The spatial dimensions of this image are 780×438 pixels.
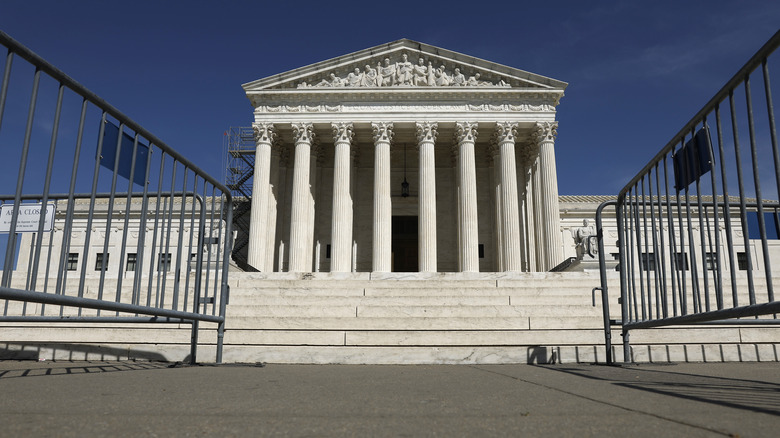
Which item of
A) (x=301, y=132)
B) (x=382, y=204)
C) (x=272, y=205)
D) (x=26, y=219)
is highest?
(x=301, y=132)

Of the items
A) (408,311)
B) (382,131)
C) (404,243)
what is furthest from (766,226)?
(404,243)

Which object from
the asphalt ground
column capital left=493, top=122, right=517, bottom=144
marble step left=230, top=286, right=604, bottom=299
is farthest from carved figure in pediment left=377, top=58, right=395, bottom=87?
the asphalt ground

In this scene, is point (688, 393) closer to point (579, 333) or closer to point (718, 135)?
point (718, 135)

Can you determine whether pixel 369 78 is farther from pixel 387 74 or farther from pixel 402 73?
pixel 402 73

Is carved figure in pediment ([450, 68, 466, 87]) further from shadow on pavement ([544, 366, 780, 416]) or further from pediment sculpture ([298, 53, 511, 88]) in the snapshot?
shadow on pavement ([544, 366, 780, 416])

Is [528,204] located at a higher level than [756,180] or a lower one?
higher

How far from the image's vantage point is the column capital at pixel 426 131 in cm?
3012

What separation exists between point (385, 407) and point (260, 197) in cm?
2751

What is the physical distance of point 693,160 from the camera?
531 centimetres

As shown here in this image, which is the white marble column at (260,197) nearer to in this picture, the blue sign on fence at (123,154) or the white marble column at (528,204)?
the white marble column at (528,204)

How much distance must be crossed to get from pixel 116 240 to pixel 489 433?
110ft

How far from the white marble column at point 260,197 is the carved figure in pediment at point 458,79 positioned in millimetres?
10157

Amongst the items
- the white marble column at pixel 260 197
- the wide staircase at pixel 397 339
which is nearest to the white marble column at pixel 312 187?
the white marble column at pixel 260 197

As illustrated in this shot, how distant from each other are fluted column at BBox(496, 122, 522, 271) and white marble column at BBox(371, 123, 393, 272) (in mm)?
5891
